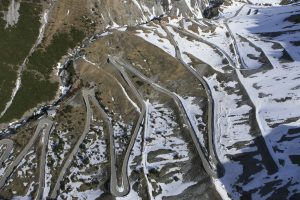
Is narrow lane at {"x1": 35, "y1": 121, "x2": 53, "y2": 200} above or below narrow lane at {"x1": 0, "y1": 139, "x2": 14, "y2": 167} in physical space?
below

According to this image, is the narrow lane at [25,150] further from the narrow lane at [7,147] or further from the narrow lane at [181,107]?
the narrow lane at [181,107]

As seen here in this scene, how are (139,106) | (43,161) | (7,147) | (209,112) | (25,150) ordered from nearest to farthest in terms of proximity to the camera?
1. (43,161)
2. (7,147)
3. (25,150)
4. (209,112)
5. (139,106)

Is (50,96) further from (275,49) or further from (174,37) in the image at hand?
(275,49)

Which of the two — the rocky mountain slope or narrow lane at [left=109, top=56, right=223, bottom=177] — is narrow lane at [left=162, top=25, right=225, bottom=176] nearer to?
the rocky mountain slope

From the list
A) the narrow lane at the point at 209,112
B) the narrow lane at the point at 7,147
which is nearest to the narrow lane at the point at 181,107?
the narrow lane at the point at 209,112

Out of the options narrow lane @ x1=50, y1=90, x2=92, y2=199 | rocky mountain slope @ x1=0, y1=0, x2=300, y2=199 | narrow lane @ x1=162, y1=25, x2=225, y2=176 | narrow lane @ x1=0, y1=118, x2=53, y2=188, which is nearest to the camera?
narrow lane @ x1=50, y1=90, x2=92, y2=199

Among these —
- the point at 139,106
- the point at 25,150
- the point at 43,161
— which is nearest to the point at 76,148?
the point at 43,161

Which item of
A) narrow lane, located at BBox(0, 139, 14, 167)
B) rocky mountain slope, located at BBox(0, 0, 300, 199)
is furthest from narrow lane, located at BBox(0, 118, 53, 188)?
narrow lane, located at BBox(0, 139, 14, 167)

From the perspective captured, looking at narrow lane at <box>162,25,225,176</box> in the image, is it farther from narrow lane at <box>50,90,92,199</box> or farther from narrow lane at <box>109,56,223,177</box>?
narrow lane at <box>50,90,92,199</box>

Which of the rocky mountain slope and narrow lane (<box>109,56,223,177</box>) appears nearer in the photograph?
the rocky mountain slope

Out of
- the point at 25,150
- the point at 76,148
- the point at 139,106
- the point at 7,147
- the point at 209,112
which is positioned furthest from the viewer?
the point at 139,106

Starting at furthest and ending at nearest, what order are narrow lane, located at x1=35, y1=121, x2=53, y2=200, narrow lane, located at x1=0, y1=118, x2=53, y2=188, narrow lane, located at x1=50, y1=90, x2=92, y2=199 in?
narrow lane, located at x1=0, y1=118, x2=53, y2=188, narrow lane, located at x1=50, y1=90, x2=92, y2=199, narrow lane, located at x1=35, y1=121, x2=53, y2=200

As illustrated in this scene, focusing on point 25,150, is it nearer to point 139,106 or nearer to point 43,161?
point 43,161
